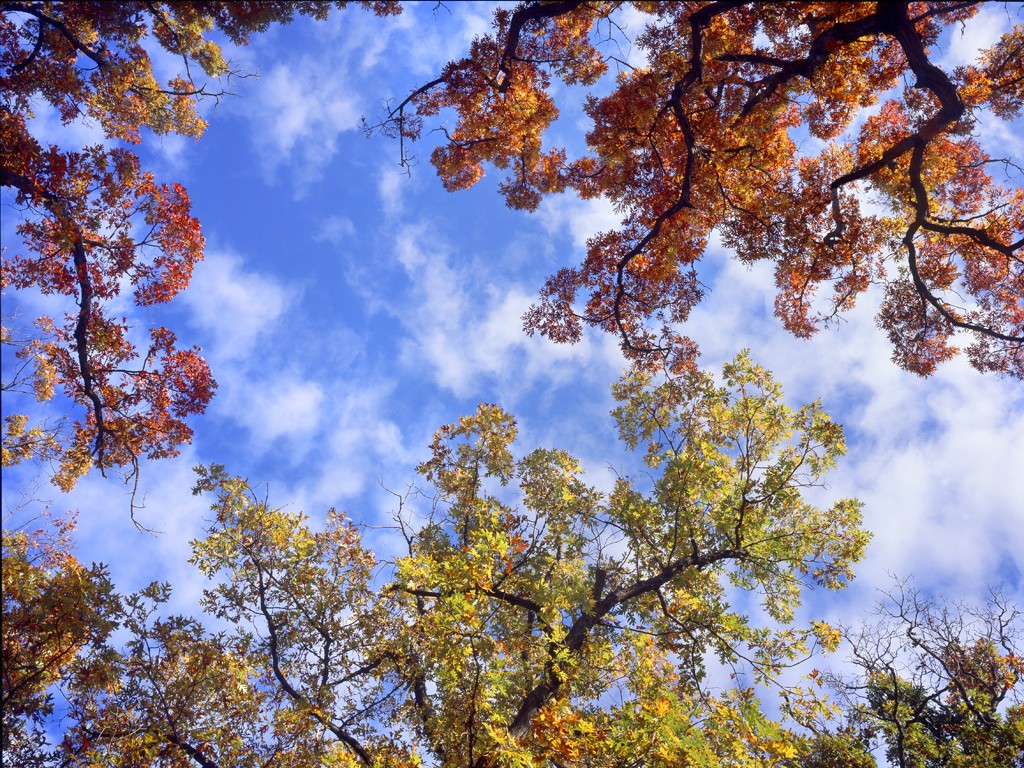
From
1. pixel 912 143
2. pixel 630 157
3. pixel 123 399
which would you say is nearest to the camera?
pixel 912 143

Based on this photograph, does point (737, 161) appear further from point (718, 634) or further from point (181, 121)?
point (181, 121)

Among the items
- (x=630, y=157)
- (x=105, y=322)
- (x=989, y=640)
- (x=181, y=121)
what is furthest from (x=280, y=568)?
(x=989, y=640)

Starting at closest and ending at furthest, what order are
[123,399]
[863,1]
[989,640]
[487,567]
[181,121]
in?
1. [863,1]
2. [487,567]
3. [123,399]
4. [181,121]
5. [989,640]

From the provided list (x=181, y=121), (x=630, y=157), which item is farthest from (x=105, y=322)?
(x=630, y=157)

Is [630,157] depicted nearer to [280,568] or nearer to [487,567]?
[487,567]

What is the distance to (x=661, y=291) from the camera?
411 inches

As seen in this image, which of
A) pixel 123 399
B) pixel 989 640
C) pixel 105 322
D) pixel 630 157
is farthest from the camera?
pixel 989 640

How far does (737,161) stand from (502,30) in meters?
4.39

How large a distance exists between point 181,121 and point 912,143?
40.0ft

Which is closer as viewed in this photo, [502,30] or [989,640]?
[502,30]

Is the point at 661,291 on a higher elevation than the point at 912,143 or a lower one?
higher

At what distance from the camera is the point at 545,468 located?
35.7 feet

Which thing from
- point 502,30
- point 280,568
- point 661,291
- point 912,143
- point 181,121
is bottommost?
point 280,568

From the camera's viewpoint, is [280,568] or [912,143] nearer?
[912,143]
